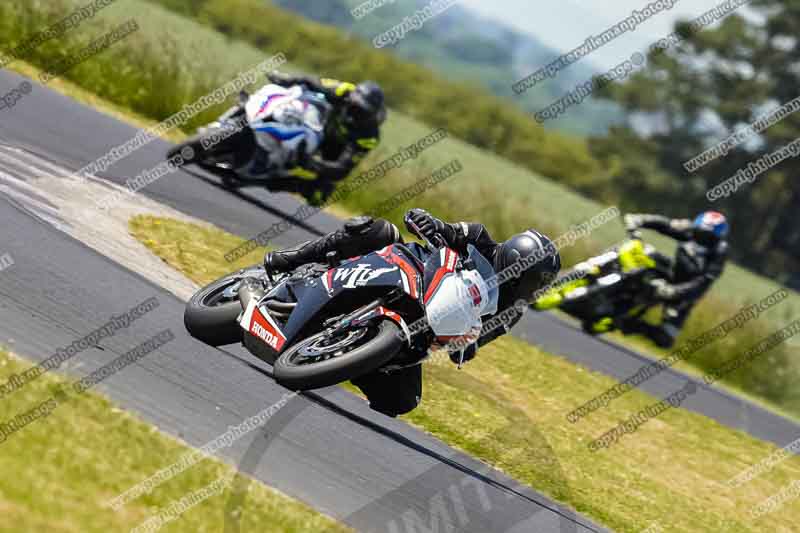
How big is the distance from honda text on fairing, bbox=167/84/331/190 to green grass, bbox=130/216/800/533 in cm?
182

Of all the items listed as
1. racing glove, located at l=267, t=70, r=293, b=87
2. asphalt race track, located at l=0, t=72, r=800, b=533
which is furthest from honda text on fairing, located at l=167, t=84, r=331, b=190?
asphalt race track, located at l=0, t=72, r=800, b=533

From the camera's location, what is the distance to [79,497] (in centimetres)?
427

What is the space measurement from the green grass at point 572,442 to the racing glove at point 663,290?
2535mm

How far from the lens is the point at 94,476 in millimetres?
4500

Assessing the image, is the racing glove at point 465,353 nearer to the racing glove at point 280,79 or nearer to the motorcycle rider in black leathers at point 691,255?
the racing glove at point 280,79

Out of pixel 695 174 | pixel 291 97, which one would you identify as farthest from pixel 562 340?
pixel 695 174

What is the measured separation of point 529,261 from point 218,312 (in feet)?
7.48

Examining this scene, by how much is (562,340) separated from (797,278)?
44.7 meters

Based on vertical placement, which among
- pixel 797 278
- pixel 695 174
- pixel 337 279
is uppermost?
pixel 337 279

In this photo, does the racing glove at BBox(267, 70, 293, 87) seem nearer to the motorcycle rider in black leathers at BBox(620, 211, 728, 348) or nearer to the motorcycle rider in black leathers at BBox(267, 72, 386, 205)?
the motorcycle rider in black leathers at BBox(267, 72, 386, 205)

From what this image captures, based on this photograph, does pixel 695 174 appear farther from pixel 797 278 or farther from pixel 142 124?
pixel 142 124

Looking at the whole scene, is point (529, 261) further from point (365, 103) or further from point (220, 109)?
point (220, 109)

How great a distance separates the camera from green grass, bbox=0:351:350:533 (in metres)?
4.09

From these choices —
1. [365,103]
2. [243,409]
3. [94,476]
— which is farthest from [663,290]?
[94,476]
